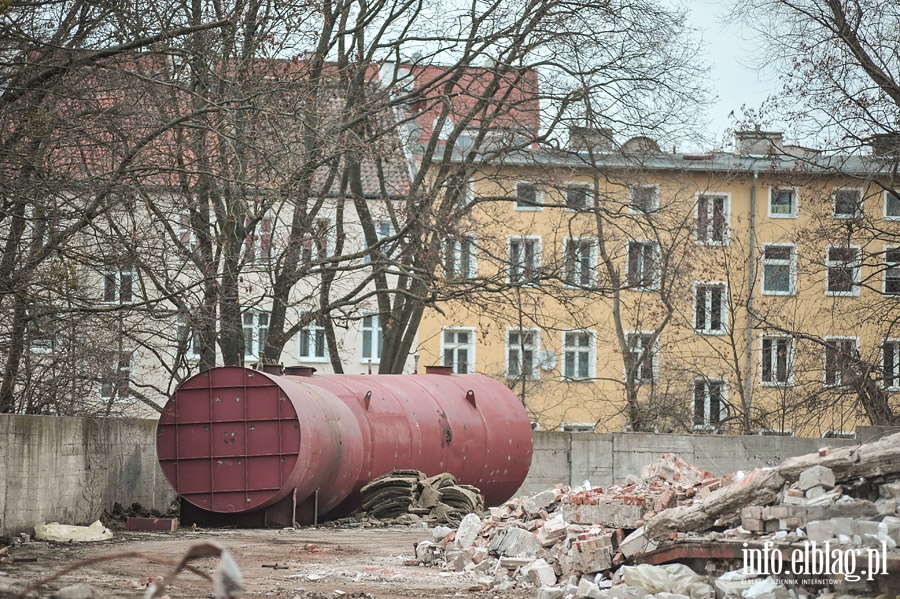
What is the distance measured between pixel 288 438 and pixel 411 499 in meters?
2.46

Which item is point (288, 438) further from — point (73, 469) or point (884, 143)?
point (884, 143)

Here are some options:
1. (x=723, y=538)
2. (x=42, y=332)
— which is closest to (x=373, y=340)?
(x=42, y=332)

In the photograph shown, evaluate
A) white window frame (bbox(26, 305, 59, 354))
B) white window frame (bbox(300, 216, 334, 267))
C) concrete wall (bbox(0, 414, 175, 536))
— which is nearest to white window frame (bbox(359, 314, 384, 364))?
white window frame (bbox(300, 216, 334, 267))

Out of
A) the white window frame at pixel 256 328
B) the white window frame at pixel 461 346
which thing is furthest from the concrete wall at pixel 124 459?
the white window frame at pixel 461 346

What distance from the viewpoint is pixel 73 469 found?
15.1 m

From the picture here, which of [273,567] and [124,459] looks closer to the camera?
[273,567]

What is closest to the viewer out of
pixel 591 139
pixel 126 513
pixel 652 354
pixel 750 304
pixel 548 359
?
pixel 126 513

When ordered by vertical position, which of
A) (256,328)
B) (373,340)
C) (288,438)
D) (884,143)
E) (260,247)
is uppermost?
(884,143)

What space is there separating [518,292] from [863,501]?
1372 cm

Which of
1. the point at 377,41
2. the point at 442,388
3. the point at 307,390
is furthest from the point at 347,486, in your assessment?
the point at 377,41

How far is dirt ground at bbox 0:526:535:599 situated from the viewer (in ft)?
31.8

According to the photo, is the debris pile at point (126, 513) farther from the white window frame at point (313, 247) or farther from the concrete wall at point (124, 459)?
the white window frame at point (313, 247)

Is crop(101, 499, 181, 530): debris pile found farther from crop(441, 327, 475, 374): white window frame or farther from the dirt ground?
crop(441, 327, 475, 374): white window frame

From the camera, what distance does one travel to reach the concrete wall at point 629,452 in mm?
24297
